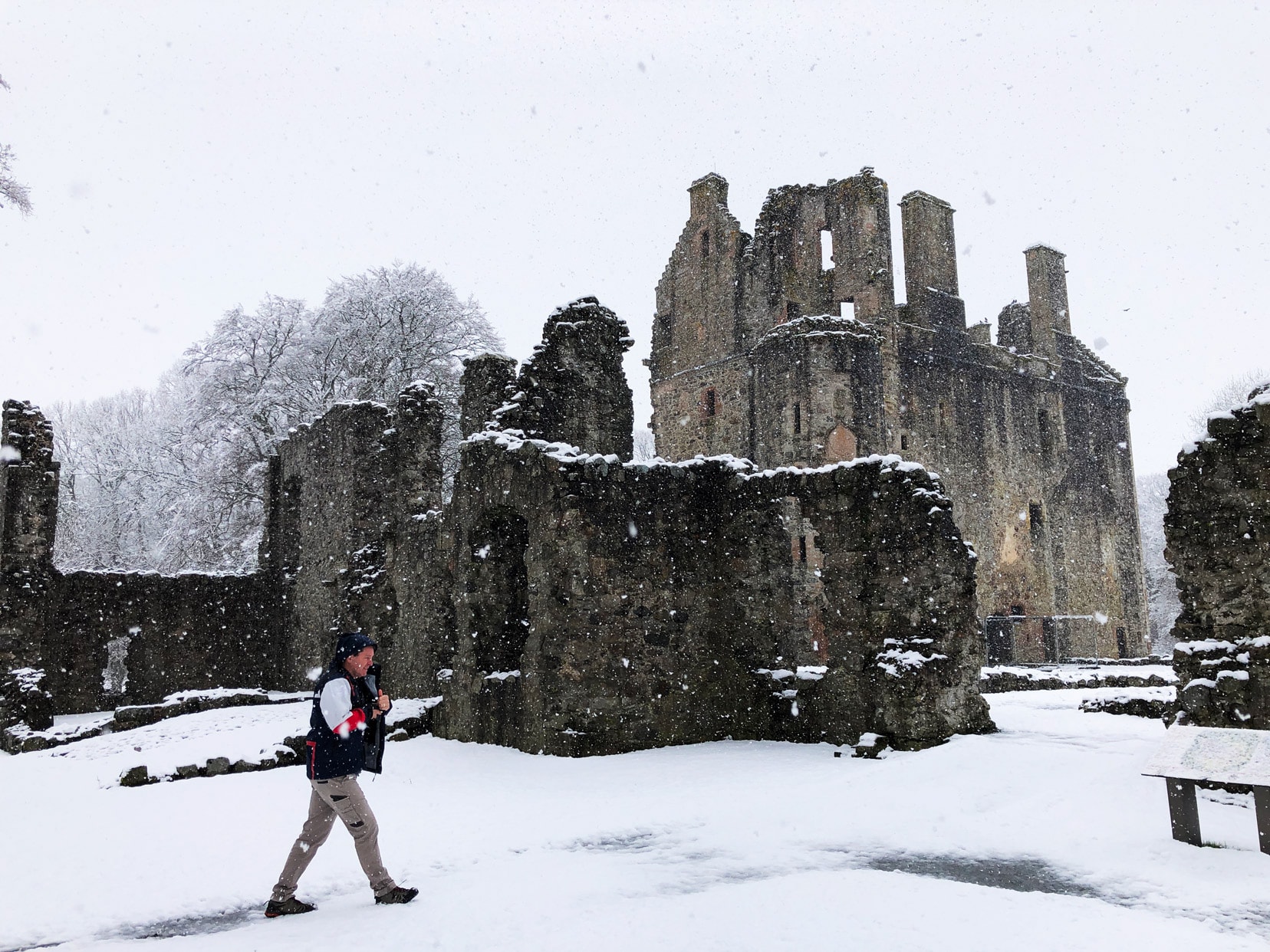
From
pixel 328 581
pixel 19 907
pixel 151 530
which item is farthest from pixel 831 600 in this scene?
pixel 151 530

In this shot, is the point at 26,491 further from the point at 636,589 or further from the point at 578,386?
the point at 636,589

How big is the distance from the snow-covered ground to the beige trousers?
6.8 inches

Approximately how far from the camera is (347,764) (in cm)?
505

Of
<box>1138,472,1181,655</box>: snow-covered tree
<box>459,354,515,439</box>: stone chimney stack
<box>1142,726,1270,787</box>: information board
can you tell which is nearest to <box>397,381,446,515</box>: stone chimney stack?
<box>459,354,515,439</box>: stone chimney stack

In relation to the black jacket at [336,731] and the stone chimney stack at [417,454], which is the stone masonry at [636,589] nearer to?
the stone chimney stack at [417,454]

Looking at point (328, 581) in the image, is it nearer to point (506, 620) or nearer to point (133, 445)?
point (506, 620)

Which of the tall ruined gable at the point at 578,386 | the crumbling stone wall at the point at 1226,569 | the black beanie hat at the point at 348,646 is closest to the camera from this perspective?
the black beanie hat at the point at 348,646

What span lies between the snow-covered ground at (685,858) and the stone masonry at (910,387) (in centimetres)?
1665

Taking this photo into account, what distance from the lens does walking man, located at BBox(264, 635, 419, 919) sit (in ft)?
16.4

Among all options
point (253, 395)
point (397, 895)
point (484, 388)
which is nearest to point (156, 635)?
point (253, 395)

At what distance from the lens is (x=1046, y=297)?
109 feet

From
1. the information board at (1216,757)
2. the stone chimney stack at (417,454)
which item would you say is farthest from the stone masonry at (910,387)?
the information board at (1216,757)

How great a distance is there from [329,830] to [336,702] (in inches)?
26.6

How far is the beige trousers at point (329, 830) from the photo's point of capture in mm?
4996
